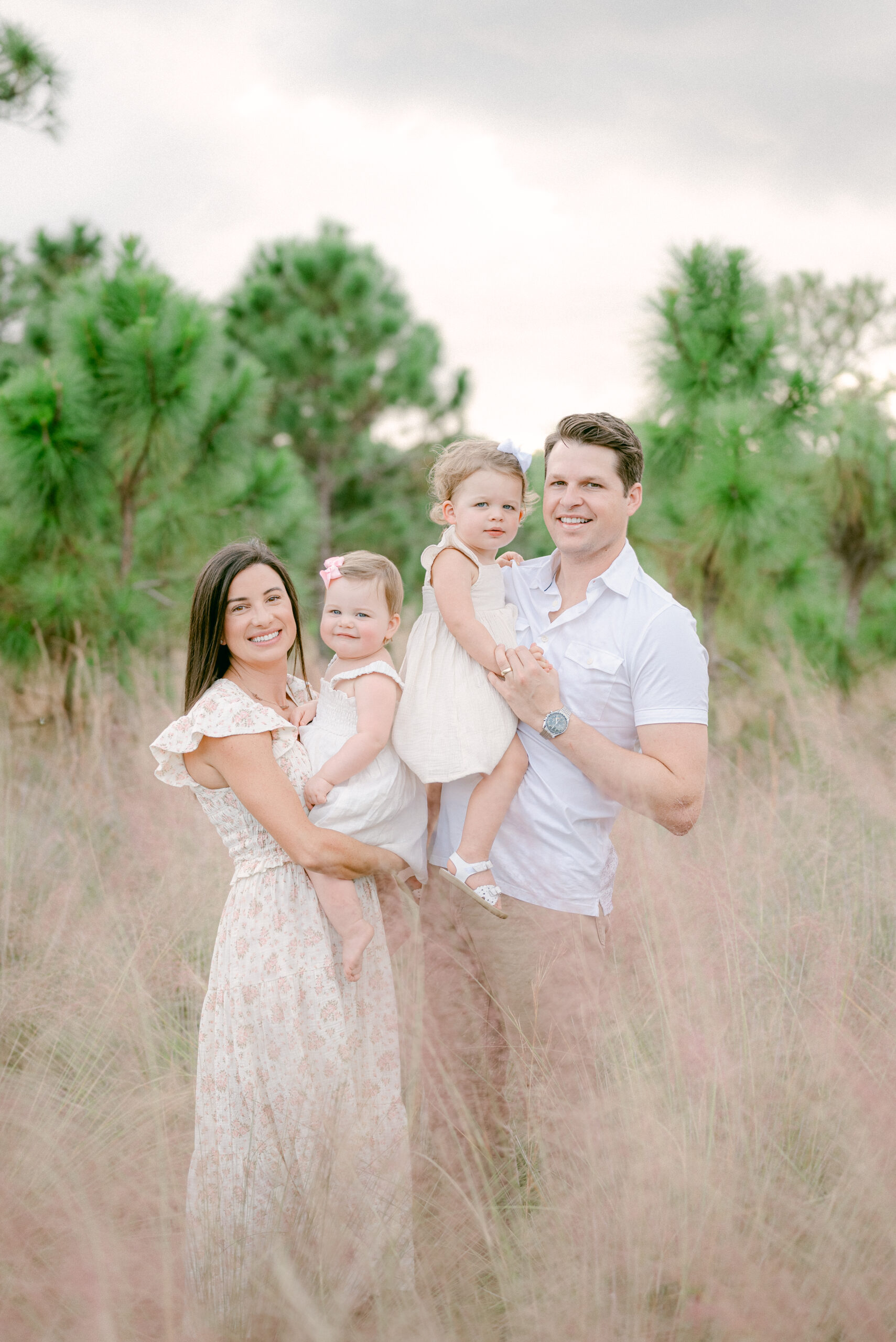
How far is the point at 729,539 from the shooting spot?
5445 mm

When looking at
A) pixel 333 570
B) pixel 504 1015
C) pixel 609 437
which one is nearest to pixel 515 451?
pixel 609 437

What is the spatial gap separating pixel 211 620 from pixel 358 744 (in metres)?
0.41

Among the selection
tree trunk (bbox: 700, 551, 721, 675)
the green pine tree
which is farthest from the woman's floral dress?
the green pine tree

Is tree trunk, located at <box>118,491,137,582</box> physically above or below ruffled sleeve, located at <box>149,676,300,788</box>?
above

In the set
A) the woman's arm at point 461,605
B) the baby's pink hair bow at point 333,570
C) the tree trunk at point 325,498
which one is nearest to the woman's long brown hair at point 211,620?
the baby's pink hair bow at point 333,570

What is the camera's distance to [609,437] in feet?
6.60

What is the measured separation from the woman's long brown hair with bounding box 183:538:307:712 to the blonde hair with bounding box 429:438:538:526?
0.46 meters

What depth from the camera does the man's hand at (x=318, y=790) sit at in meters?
1.91

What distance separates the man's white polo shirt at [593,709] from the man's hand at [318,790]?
1.06ft

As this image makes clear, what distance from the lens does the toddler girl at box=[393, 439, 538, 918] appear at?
1.99 m

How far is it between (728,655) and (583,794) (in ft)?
15.3

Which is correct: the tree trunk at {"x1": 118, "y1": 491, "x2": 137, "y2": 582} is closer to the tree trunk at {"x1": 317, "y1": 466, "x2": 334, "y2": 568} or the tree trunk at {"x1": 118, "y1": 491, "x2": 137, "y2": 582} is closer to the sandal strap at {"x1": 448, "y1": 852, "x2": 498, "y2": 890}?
the sandal strap at {"x1": 448, "y1": 852, "x2": 498, "y2": 890}

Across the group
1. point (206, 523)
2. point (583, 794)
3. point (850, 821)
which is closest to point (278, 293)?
point (206, 523)

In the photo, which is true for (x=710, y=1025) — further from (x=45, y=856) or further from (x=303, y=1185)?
(x=45, y=856)
